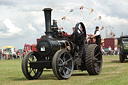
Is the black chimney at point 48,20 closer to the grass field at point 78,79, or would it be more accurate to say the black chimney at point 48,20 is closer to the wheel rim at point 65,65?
the wheel rim at point 65,65

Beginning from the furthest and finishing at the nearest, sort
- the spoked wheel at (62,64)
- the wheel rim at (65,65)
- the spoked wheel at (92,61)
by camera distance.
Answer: the spoked wheel at (92,61)
the wheel rim at (65,65)
the spoked wheel at (62,64)

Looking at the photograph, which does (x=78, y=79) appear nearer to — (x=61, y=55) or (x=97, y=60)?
(x=61, y=55)

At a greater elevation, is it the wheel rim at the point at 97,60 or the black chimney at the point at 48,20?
the black chimney at the point at 48,20

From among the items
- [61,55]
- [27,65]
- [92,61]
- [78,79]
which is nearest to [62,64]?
[61,55]

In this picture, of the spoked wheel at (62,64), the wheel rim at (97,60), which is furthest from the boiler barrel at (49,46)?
the wheel rim at (97,60)

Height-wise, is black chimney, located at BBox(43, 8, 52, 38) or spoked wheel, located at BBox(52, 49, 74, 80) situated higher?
black chimney, located at BBox(43, 8, 52, 38)

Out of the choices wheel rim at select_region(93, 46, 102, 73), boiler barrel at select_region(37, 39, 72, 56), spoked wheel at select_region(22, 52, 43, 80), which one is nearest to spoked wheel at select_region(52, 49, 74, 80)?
boiler barrel at select_region(37, 39, 72, 56)

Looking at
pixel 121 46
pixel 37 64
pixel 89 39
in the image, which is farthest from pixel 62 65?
pixel 121 46

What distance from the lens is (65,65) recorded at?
9.45m

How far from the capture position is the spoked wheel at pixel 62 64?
8846mm

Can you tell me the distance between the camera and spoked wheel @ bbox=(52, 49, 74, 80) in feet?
29.0

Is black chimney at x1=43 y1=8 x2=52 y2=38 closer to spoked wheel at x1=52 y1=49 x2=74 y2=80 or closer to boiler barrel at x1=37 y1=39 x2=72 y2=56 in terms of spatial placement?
boiler barrel at x1=37 y1=39 x2=72 y2=56

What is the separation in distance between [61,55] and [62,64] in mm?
489

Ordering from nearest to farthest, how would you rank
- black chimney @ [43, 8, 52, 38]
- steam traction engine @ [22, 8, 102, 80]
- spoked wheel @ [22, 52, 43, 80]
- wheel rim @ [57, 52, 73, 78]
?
wheel rim @ [57, 52, 73, 78] → steam traction engine @ [22, 8, 102, 80] → spoked wheel @ [22, 52, 43, 80] → black chimney @ [43, 8, 52, 38]
